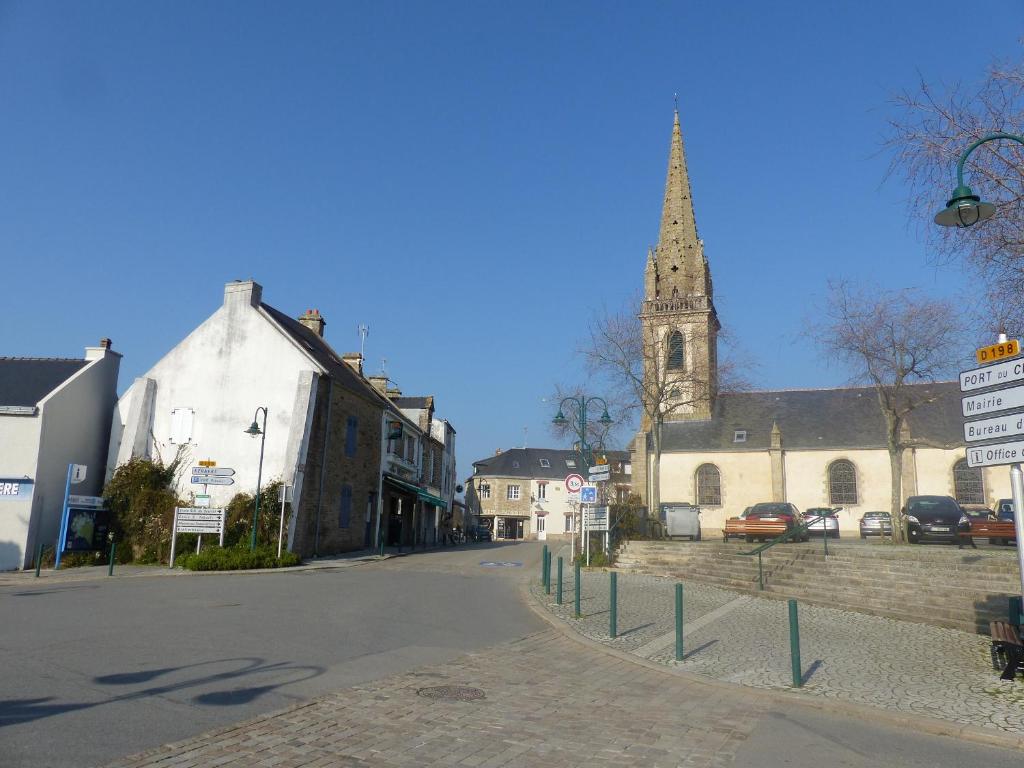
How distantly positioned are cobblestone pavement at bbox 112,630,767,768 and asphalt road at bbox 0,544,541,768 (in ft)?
1.35

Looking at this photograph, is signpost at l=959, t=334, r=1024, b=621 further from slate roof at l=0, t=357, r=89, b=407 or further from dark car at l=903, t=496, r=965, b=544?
slate roof at l=0, t=357, r=89, b=407

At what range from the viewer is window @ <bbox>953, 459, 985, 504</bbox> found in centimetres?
3722

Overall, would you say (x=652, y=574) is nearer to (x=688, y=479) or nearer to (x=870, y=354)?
(x=870, y=354)

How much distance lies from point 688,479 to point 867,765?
39.3 m

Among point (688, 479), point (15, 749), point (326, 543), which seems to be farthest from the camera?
point (688, 479)

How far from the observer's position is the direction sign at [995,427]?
7977 millimetres

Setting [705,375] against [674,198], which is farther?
[674,198]

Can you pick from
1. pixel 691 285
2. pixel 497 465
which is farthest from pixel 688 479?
pixel 497 465

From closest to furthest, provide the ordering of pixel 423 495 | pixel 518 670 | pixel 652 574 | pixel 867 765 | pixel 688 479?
pixel 867 765 → pixel 518 670 → pixel 652 574 → pixel 423 495 → pixel 688 479

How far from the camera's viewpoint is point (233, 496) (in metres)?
23.2

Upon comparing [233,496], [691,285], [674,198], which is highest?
[674,198]

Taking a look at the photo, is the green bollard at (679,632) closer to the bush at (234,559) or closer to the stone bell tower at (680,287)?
the bush at (234,559)

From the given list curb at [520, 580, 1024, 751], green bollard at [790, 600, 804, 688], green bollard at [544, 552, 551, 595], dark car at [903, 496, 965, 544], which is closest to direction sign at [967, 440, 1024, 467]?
green bollard at [790, 600, 804, 688]

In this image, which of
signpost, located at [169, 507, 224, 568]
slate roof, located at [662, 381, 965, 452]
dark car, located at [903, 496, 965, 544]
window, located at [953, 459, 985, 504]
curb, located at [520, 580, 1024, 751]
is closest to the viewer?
curb, located at [520, 580, 1024, 751]
